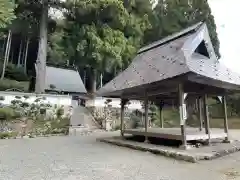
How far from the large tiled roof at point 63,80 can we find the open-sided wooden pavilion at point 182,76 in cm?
1449

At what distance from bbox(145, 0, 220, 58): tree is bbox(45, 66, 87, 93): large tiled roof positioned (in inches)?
413

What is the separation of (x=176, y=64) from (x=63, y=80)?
64.4 feet

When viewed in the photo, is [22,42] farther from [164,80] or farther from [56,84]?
[164,80]

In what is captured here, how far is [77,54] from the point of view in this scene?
2098 centimetres

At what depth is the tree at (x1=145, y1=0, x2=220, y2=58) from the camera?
25.5 meters

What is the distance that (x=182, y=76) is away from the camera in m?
7.30

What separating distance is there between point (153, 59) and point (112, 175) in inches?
243

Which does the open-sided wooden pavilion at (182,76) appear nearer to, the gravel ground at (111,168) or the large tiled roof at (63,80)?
the gravel ground at (111,168)

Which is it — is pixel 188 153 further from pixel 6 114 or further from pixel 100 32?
pixel 100 32

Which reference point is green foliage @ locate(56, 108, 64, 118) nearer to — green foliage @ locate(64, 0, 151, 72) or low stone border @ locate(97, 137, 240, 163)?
green foliage @ locate(64, 0, 151, 72)

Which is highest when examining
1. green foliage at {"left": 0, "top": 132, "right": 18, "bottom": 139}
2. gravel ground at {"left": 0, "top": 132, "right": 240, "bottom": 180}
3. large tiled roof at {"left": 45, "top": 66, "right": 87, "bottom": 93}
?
large tiled roof at {"left": 45, "top": 66, "right": 87, "bottom": 93}

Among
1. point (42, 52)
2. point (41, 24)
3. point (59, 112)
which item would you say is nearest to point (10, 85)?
point (42, 52)

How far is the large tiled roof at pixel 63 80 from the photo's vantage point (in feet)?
80.8

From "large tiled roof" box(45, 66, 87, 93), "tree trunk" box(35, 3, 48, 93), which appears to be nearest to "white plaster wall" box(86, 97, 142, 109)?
"large tiled roof" box(45, 66, 87, 93)
